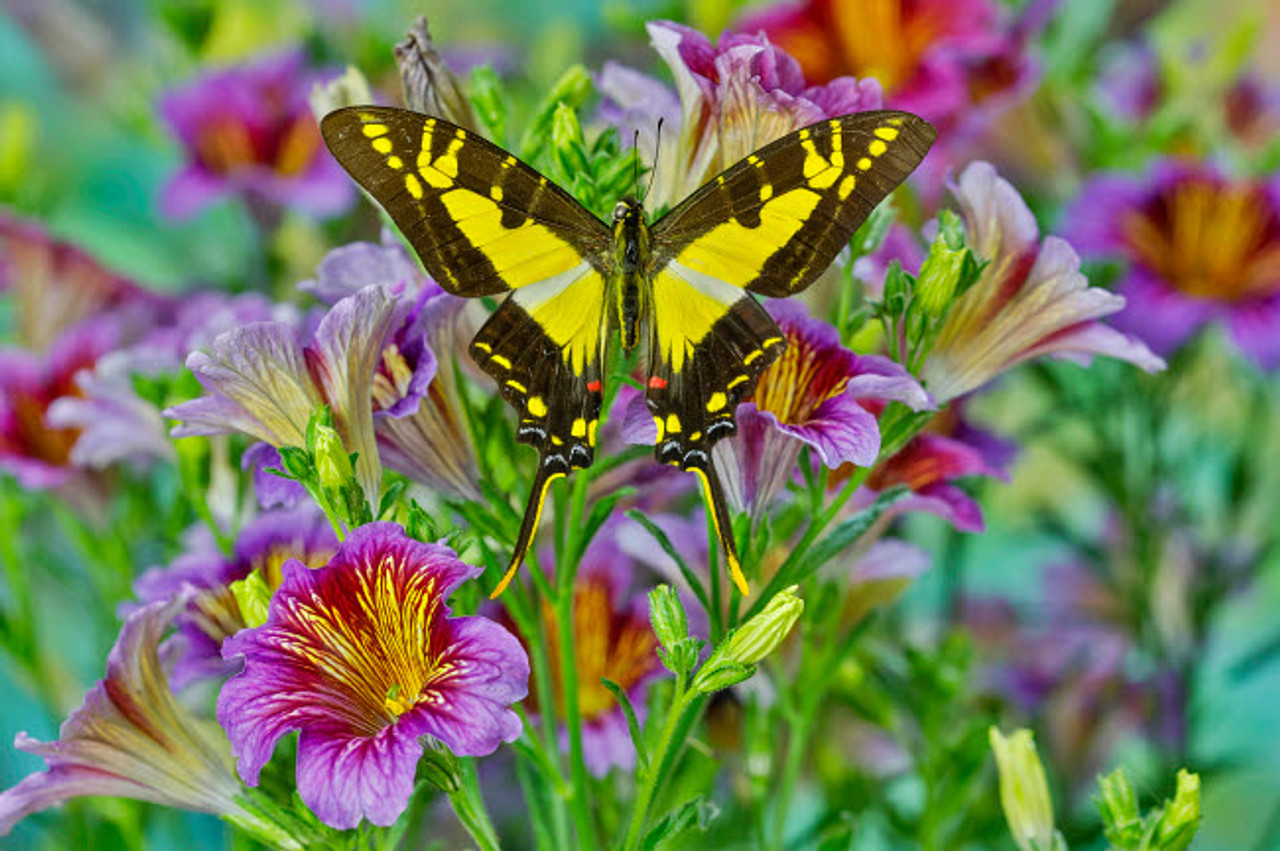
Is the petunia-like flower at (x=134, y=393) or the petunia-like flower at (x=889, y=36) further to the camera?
the petunia-like flower at (x=889, y=36)

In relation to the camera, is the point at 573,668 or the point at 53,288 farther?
the point at 53,288

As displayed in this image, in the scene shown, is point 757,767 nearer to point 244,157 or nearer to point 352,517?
point 352,517

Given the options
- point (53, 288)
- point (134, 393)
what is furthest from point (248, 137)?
point (134, 393)

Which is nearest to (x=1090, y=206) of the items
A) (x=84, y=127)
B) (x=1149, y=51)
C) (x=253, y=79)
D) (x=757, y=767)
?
(x=1149, y=51)

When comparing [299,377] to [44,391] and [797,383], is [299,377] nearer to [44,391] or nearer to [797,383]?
[797,383]

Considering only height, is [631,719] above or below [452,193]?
below

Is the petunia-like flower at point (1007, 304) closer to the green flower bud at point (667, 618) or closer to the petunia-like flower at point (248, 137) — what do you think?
the green flower bud at point (667, 618)

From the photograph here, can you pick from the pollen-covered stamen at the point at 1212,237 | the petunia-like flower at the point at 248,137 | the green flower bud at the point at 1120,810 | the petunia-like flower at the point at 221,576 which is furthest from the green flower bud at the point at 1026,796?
the petunia-like flower at the point at 248,137
